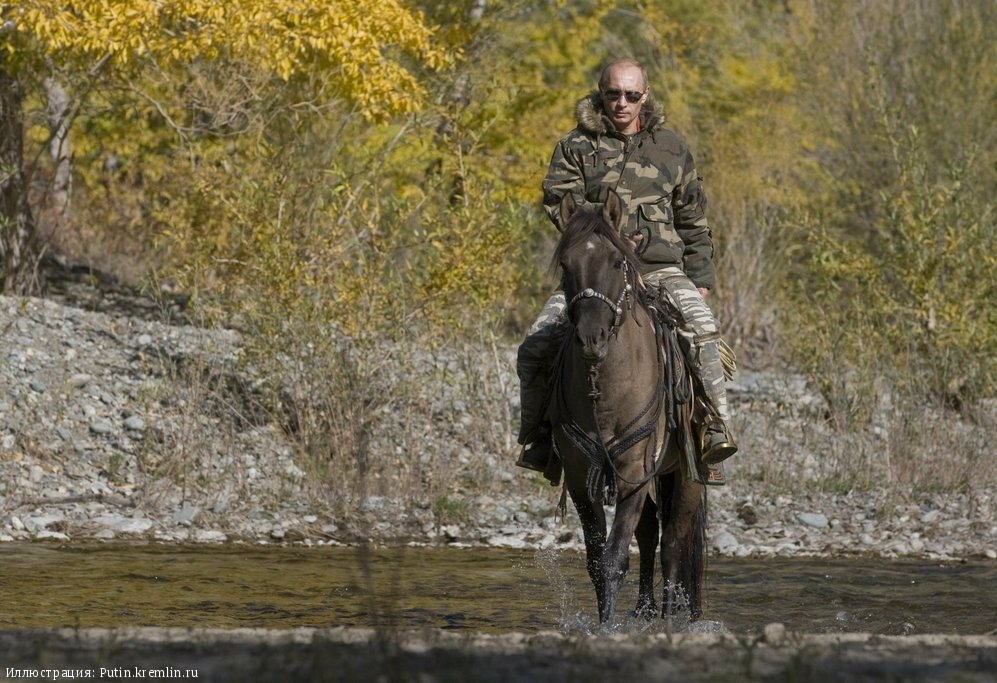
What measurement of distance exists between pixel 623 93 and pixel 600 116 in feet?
0.56

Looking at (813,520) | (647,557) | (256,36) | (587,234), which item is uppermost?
(256,36)

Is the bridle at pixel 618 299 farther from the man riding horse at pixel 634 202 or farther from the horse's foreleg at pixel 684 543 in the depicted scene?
the horse's foreleg at pixel 684 543

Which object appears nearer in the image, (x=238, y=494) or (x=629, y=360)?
(x=629, y=360)

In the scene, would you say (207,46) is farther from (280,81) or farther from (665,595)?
(665,595)

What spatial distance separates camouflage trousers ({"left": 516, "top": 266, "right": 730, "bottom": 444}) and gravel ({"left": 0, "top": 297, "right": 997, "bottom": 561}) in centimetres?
384

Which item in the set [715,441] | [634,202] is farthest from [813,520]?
[634,202]

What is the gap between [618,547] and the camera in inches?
289

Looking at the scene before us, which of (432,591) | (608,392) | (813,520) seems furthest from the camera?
(813,520)

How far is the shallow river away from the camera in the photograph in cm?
861

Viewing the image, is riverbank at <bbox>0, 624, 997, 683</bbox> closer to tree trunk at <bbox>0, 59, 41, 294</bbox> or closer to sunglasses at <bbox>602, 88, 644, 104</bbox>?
sunglasses at <bbox>602, 88, 644, 104</bbox>

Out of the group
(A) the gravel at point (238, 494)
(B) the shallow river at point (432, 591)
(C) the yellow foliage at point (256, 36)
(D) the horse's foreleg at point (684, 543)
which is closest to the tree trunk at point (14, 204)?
(C) the yellow foliage at point (256, 36)

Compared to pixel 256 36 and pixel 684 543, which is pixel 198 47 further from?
pixel 684 543

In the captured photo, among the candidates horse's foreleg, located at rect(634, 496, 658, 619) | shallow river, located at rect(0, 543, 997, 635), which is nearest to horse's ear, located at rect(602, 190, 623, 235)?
horse's foreleg, located at rect(634, 496, 658, 619)

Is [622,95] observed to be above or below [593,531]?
above
